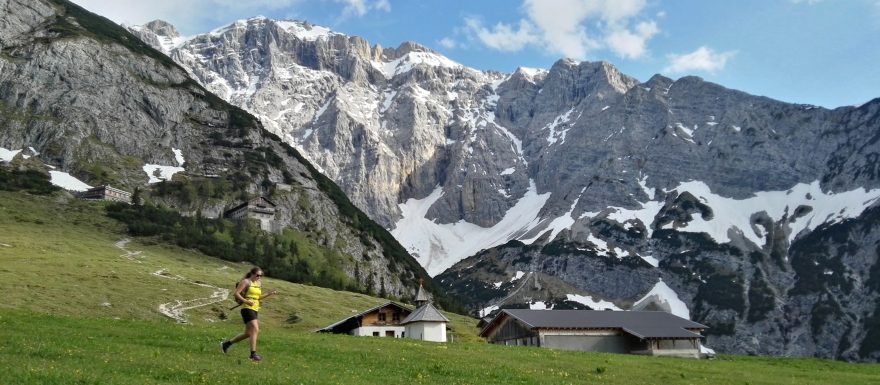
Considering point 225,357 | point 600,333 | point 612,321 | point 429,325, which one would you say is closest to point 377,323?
point 429,325

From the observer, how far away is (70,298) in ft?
259

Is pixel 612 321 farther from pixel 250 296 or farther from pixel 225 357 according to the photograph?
pixel 250 296

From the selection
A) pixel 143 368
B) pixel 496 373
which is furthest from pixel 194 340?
pixel 496 373

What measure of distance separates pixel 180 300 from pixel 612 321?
5817 centimetres

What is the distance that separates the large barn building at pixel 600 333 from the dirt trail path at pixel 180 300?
134ft

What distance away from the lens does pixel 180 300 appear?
310 feet

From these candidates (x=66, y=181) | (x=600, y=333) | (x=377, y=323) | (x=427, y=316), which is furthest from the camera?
(x=66, y=181)

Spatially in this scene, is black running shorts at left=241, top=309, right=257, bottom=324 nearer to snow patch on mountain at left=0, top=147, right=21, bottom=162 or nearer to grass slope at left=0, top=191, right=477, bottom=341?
grass slope at left=0, top=191, right=477, bottom=341

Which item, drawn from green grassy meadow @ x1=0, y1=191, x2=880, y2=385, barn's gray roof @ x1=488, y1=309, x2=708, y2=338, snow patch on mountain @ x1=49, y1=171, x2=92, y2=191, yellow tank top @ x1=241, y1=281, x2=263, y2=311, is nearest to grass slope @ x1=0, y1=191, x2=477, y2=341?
green grassy meadow @ x1=0, y1=191, x2=880, y2=385

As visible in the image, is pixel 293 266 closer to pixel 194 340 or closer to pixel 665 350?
pixel 665 350

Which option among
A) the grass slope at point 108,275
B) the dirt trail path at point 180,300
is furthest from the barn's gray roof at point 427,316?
the dirt trail path at point 180,300

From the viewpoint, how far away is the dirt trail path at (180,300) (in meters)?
85.2

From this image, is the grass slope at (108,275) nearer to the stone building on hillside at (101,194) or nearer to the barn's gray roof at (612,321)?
the stone building on hillside at (101,194)

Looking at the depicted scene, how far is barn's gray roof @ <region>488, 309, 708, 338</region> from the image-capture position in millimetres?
83875
